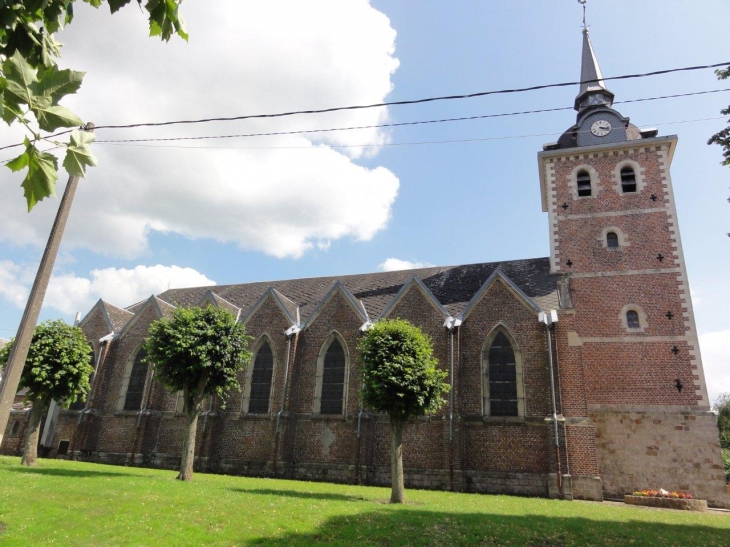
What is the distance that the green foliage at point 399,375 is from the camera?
54.3ft

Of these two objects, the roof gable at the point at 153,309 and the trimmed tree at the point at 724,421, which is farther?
the trimmed tree at the point at 724,421

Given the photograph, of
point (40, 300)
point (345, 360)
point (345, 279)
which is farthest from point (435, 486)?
point (40, 300)

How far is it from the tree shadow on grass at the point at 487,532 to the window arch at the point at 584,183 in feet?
58.0

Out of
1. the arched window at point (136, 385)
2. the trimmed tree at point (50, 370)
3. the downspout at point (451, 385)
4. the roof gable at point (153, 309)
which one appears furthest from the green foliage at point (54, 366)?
the downspout at point (451, 385)

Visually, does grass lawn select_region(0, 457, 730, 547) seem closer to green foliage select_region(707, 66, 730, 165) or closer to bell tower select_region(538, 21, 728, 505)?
bell tower select_region(538, 21, 728, 505)

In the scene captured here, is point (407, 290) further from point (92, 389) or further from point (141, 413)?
point (92, 389)

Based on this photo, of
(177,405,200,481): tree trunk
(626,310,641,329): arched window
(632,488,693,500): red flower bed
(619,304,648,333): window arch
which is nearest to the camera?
(632,488,693,500): red flower bed

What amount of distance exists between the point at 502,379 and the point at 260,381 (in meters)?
13.0

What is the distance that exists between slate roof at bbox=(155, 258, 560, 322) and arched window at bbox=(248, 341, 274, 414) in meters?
2.91

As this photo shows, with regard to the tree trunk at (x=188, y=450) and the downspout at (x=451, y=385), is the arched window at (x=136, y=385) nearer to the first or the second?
the tree trunk at (x=188, y=450)

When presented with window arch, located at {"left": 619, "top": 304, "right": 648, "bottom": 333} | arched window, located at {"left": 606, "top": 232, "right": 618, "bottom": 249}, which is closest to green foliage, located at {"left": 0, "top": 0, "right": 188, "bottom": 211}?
window arch, located at {"left": 619, "top": 304, "right": 648, "bottom": 333}

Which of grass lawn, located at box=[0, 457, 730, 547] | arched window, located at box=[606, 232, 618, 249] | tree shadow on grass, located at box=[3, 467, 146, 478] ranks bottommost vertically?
grass lawn, located at box=[0, 457, 730, 547]

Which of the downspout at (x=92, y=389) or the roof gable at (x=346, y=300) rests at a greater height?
the roof gable at (x=346, y=300)

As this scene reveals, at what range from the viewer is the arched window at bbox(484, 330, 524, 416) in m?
21.5
